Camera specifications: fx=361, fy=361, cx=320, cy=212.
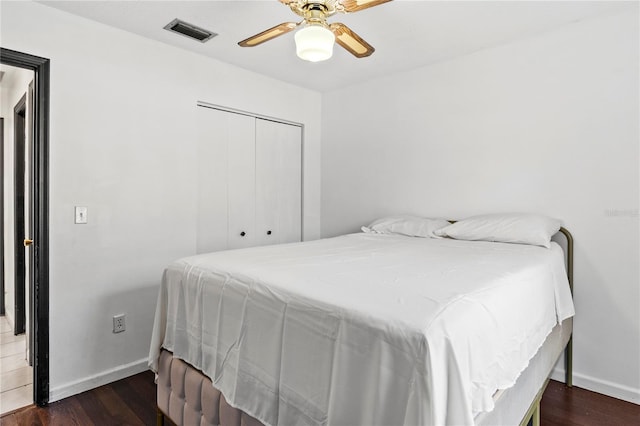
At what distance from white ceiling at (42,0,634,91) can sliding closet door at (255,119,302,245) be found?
2.62 feet

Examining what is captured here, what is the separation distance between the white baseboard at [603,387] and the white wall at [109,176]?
291 centimetres

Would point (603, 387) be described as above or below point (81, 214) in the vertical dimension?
below

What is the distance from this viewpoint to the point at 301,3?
179 cm

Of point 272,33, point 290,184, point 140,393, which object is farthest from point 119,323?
point 272,33

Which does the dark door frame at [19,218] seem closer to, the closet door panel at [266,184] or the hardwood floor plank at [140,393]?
the hardwood floor plank at [140,393]

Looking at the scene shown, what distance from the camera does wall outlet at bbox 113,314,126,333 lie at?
253cm

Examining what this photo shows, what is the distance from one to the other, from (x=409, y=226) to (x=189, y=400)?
2029mm

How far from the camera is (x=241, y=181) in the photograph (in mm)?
3416

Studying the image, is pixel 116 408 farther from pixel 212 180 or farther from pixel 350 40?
pixel 350 40

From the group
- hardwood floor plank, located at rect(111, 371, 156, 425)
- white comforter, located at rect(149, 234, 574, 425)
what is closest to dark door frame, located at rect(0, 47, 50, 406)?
hardwood floor plank, located at rect(111, 371, 156, 425)

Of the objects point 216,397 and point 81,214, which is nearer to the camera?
point 216,397

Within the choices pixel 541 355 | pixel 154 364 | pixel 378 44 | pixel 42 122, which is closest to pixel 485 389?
pixel 541 355

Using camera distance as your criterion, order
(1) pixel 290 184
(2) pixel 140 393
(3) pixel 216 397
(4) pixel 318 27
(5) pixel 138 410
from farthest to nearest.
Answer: (1) pixel 290 184 → (2) pixel 140 393 → (5) pixel 138 410 → (4) pixel 318 27 → (3) pixel 216 397

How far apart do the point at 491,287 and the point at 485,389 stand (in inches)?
15.2
